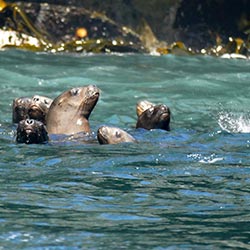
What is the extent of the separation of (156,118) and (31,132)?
6.30ft

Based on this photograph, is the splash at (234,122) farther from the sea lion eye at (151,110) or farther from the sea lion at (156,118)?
the sea lion eye at (151,110)

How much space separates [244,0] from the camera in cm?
2153

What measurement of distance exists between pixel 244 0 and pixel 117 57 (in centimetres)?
368

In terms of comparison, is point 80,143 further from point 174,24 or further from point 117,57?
point 174,24

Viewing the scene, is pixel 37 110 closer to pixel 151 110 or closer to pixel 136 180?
pixel 151 110

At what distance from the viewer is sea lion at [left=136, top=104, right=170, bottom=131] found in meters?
11.8

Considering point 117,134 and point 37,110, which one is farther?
point 37,110

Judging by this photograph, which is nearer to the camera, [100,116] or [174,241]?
[174,241]

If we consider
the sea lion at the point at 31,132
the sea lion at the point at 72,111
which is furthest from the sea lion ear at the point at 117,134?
the sea lion at the point at 72,111

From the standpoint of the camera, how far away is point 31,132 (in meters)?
10.4

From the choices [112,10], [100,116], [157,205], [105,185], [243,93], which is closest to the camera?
[157,205]

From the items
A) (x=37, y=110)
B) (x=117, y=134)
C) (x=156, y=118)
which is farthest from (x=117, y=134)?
(x=37, y=110)

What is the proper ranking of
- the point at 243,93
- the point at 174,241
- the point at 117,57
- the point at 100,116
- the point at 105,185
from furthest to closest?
1. the point at 117,57
2. the point at 243,93
3. the point at 100,116
4. the point at 105,185
5. the point at 174,241

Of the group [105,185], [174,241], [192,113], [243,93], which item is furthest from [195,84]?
[174,241]
